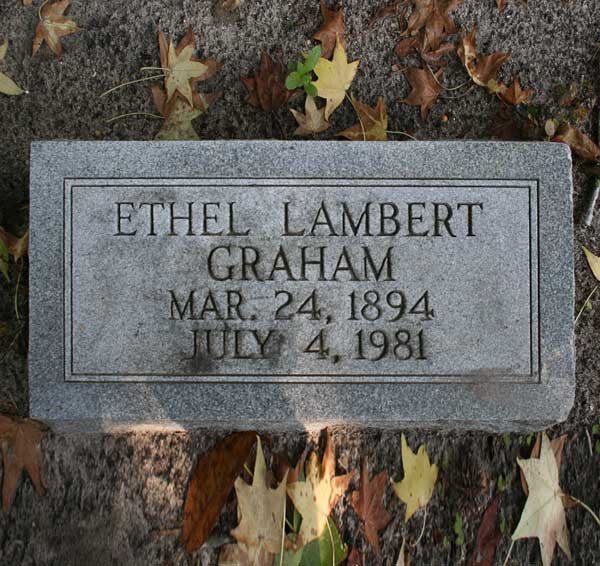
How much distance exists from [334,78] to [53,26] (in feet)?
4.36

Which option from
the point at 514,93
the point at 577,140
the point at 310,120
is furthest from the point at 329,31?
the point at 577,140

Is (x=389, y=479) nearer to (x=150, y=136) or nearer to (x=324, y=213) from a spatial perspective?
(x=324, y=213)

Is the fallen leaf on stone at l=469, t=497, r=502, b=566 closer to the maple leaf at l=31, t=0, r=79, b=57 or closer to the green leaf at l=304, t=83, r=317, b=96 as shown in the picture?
the green leaf at l=304, t=83, r=317, b=96

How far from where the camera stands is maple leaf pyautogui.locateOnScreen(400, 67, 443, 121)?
279cm

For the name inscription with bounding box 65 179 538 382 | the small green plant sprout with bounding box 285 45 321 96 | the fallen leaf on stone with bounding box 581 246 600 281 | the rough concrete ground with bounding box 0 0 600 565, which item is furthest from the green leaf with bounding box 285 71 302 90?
the fallen leaf on stone with bounding box 581 246 600 281

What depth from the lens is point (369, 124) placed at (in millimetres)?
2729

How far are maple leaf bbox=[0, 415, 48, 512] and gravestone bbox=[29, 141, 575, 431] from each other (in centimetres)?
39

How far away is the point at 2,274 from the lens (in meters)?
2.73

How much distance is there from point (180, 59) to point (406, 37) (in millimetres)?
1052

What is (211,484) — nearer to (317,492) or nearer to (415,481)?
(317,492)

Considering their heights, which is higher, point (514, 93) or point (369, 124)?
point (514, 93)

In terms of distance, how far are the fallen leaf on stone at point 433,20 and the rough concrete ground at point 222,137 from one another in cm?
7

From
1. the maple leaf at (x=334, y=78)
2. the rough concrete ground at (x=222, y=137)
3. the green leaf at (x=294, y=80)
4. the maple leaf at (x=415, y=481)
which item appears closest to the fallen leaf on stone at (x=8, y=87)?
the rough concrete ground at (x=222, y=137)

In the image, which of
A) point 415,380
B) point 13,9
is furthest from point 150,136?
point 415,380
